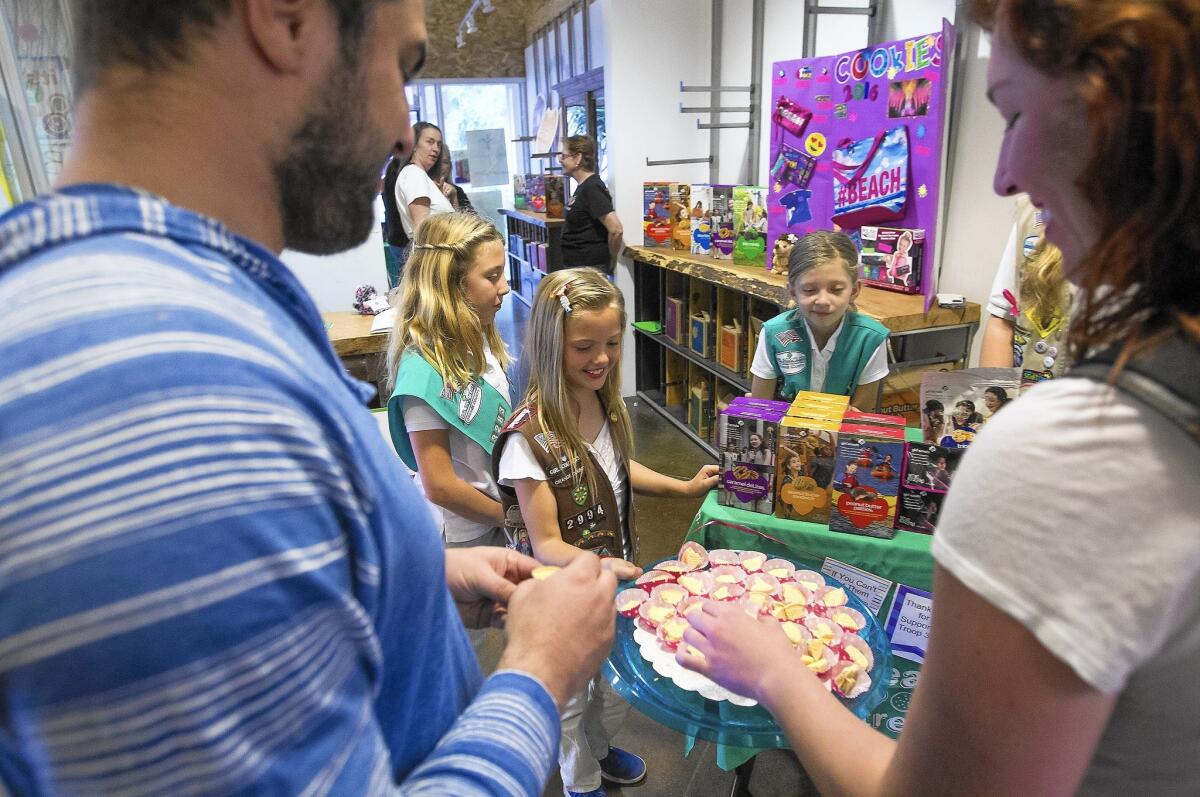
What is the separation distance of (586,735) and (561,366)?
1.04 metres

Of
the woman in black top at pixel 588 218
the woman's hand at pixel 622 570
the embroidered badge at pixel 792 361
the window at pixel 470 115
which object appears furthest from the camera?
the window at pixel 470 115

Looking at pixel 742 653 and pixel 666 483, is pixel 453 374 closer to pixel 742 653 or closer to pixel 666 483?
pixel 666 483

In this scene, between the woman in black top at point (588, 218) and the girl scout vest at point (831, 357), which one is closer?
the girl scout vest at point (831, 357)

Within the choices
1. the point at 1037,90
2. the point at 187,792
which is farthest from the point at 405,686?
the point at 1037,90

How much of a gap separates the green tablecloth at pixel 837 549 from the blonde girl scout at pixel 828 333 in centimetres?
95

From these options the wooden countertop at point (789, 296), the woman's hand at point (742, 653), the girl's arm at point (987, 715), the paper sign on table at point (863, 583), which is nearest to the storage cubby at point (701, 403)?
the wooden countertop at point (789, 296)

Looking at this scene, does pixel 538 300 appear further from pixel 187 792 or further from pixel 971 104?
pixel 971 104

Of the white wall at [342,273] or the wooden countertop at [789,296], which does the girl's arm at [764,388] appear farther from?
the white wall at [342,273]

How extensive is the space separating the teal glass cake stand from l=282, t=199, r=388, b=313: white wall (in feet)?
10.8

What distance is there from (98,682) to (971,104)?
3.54 meters

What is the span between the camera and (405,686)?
637mm

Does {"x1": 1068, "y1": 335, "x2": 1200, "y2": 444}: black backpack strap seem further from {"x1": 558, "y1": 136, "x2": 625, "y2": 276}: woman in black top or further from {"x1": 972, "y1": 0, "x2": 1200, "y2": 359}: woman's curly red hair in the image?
{"x1": 558, "y1": 136, "x2": 625, "y2": 276}: woman in black top

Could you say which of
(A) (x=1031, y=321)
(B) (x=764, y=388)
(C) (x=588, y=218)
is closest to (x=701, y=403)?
(C) (x=588, y=218)

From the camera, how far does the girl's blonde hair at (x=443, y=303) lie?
1.92 meters
